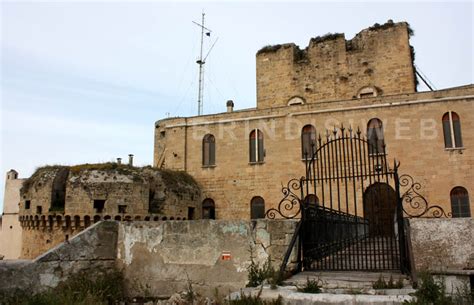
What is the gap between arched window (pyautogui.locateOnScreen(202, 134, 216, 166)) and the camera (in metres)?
24.6

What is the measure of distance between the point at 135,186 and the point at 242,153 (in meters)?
6.92

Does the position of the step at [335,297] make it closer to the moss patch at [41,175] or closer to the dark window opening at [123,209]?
the dark window opening at [123,209]

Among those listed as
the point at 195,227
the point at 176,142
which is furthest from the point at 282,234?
the point at 176,142

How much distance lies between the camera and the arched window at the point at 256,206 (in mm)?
23000

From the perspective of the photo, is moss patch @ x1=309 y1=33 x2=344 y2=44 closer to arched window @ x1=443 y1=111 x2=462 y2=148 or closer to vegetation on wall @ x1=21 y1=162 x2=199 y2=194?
arched window @ x1=443 y1=111 x2=462 y2=148

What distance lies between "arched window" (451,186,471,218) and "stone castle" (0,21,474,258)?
1.8 inches

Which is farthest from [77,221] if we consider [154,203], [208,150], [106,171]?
[208,150]

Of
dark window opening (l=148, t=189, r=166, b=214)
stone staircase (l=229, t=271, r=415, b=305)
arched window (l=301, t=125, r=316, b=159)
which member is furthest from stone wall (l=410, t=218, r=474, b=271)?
arched window (l=301, t=125, r=316, b=159)

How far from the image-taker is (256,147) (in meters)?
23.7

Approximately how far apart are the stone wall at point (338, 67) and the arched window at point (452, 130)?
5.32 m

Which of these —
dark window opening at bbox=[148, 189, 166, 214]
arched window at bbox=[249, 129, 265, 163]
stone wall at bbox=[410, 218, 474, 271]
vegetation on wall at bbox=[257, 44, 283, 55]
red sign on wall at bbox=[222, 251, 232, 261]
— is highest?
vegetation on wall at bbox=[257, 44, 283, 55]

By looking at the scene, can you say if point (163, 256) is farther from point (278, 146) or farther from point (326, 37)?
point (326, 37)

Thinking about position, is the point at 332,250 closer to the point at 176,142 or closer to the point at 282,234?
the point at 282,234

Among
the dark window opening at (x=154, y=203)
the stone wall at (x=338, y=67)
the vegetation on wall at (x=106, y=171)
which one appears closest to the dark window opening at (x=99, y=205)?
Result: the vegetation on wall at (x=106, y=171)
